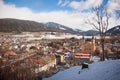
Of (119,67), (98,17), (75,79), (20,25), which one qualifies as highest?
(20,25)

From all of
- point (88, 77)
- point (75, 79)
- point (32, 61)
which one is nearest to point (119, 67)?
point (88, 77)

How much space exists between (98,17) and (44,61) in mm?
32406

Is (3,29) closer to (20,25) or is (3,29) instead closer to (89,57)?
(20,25)

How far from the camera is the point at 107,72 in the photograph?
1000 centimetres

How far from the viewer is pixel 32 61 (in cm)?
4544

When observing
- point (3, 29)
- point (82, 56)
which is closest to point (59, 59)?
point (82, 56)

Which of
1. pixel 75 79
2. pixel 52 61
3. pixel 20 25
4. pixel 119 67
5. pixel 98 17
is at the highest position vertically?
pixel 20 25

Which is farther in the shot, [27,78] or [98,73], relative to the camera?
[27,78]

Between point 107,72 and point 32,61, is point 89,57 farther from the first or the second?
point 107,72

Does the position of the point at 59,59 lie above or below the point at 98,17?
below

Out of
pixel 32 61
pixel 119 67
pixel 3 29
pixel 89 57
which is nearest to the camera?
pixel 119 67

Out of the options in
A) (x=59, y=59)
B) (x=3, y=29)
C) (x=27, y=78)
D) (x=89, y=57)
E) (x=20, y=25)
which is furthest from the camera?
(x=20, y=25)

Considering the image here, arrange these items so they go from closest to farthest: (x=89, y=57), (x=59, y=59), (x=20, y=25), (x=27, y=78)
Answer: (x=27, y=78) < (x=89, y=57) < (x=59, y=59) < (x=20, y=25)

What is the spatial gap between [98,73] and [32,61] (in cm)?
3620
